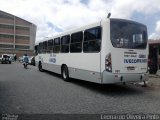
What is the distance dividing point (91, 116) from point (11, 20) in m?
84.9

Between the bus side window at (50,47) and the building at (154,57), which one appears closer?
the bus side window at (50,47)

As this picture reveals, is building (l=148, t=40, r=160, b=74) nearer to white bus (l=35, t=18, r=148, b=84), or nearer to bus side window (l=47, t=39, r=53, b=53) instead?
A: bus side window (l=47, t=39, r=53, b=53)

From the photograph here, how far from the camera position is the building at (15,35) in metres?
83.0

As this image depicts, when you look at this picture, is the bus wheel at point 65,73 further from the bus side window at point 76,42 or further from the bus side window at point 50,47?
the bus side window at point 50,47

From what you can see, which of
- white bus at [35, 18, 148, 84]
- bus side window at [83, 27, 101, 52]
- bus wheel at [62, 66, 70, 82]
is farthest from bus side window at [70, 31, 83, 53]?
bus wheel at [62, 66, 70, 82]

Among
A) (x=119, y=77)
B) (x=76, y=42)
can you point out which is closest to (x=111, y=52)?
(x=119, y=77)

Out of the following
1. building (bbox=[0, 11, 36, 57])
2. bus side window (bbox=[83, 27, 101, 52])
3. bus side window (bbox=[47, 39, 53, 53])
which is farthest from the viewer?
building (bbox=[0, 11, 36, 57])

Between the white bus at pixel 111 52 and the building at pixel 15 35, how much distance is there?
72710mm

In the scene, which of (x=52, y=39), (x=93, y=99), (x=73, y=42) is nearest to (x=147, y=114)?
(x=93, y=99)

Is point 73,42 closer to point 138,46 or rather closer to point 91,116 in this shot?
point 138,46

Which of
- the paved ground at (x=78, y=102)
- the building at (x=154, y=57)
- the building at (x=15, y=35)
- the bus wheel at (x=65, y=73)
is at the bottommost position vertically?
the paved ground at (x=78, y=102)

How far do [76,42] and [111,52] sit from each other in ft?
9.92

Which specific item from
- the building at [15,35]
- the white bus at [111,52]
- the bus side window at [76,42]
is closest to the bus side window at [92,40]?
the white bus at [111,52]

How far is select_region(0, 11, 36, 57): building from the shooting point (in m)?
83.0
